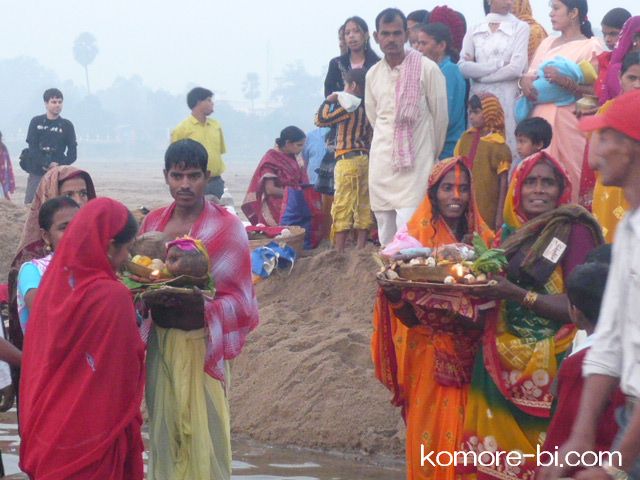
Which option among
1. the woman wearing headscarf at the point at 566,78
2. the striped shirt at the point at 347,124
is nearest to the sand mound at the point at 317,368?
the striped shirt at the point at 347,124

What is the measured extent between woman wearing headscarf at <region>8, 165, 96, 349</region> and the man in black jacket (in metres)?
10.4

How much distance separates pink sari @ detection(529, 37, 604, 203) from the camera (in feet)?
31.1

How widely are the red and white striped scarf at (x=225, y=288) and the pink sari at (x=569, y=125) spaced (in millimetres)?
3763

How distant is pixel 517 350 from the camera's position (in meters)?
5.97

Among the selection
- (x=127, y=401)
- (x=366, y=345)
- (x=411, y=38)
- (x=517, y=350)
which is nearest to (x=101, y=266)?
(x=127, y=401)

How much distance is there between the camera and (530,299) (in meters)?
5.79

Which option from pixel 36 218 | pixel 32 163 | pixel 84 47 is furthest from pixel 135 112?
pixel 36 218

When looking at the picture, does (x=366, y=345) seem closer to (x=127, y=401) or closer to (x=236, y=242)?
(x=236, y=242)

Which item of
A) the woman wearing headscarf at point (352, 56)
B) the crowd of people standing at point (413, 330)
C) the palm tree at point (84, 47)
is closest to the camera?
the crowd of people standing at point (413, 330)

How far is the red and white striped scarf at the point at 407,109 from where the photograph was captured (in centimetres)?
963

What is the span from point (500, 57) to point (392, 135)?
44.8 inches

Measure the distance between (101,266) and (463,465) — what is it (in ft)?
6.47

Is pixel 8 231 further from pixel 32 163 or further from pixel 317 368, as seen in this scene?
pixel 317 368

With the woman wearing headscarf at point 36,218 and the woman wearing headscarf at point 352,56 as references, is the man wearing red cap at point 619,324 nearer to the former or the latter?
the woman wearing headscarf at point 36,218
